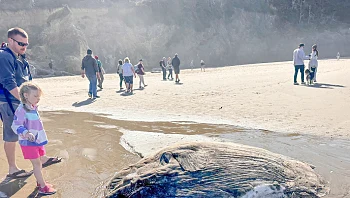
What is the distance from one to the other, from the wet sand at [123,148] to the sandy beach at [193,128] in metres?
0.01

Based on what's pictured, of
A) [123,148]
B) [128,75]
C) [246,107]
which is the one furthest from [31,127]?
[128,75]

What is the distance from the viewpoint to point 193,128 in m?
7.14

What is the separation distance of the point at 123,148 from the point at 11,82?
237cm

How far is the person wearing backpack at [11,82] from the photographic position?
4.24 meters

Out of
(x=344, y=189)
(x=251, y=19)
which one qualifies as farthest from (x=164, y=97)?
(x=251, y=19)

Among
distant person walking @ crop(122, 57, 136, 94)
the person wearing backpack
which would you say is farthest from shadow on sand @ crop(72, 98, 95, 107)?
the person wearing backpack

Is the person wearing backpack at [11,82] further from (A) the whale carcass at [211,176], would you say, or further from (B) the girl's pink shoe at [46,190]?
(A) the whale carcass at [211,176]

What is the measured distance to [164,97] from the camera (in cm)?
1173

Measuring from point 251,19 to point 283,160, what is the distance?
4638 centimetres

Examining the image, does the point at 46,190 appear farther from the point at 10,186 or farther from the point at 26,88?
the point at 26,88

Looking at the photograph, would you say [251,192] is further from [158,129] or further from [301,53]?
[301,53]

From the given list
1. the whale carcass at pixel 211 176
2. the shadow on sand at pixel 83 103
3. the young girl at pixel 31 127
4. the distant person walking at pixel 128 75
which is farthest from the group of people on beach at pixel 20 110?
the distant person walking at pixel 128 75

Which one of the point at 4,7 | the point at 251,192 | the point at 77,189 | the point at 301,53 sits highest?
the point at 4,7

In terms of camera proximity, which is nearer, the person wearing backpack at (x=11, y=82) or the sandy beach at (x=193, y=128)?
the person wearing backpack at (x=11, y=82)
